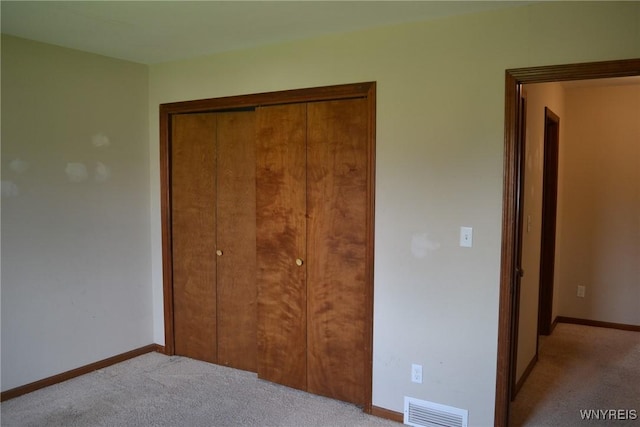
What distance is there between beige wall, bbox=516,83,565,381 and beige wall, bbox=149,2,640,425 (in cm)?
68

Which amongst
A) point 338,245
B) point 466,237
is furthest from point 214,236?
point 466,237

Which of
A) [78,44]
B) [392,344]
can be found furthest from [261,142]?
[392,344]

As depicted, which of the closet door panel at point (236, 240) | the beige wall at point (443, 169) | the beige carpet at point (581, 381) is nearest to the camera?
the beige wall at point (443, 169)

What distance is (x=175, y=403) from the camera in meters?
2.87

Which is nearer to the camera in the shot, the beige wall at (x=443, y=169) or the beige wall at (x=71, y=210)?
the beige wall at (x=443, y=169)

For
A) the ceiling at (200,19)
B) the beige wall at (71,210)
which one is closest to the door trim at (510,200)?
the ceiling at (200,19)

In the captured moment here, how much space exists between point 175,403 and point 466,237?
2.07 metres

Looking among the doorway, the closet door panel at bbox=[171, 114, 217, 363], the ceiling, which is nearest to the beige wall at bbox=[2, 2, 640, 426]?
the ceiling

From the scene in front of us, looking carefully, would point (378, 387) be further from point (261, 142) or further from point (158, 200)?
point (158, 200)

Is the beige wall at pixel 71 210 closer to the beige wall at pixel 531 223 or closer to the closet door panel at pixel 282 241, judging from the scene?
the closet door panel at pixel 282 241

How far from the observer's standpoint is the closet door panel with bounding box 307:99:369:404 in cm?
278

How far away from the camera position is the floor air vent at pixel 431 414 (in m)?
2.52

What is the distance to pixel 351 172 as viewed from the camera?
9.16 ft

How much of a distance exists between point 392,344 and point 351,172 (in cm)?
107
